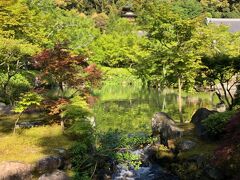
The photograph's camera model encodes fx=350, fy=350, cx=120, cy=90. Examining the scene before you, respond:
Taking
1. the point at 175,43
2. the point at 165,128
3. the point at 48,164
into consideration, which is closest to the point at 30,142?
Answer: the point at 48,164

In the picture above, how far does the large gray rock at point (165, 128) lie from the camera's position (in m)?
12.8

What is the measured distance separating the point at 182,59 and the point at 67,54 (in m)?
5.91

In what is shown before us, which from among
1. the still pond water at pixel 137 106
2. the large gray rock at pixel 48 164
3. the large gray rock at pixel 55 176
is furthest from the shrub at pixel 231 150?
the still pond water at pixel 137 106

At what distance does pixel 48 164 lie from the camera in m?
9.56

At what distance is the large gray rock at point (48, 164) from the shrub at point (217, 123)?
502 cm

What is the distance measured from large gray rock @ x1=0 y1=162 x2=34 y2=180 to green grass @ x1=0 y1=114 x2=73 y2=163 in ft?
0.99

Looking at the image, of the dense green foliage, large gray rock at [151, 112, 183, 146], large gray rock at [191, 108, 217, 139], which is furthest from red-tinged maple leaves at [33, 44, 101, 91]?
large gray rock at [191, 108, 217, 139]

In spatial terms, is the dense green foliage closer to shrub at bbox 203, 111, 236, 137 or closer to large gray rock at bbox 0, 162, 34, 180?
shrub at bbox 203, 111, 236, 137

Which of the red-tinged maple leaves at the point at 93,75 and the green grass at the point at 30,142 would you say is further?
the red-tinged maple leaves at the point at 93,75

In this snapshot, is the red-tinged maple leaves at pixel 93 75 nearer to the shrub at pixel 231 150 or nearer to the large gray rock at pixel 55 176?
the large gray rock at pixel 55 176

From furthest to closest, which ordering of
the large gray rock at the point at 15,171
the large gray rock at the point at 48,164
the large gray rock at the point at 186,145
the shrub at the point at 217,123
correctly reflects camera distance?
the large gray rock at the point at 186,145 → the shrub at the point at 217,123 → the large gray rock at the point at 48,164 → the large gray rock at the point at 15,171

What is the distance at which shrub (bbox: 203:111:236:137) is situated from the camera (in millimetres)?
11289

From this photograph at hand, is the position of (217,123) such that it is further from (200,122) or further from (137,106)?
(137,106)

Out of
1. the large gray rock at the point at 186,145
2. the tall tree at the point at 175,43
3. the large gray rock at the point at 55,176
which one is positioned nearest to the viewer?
the large gray rock at the point at 55,176
